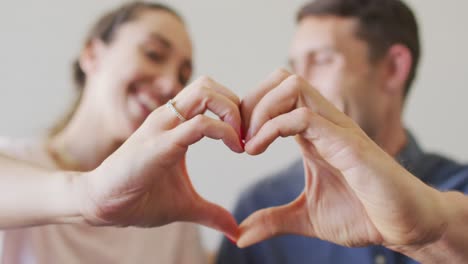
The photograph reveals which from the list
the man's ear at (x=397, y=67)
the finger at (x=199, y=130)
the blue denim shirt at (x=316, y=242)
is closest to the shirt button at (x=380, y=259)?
the blue denim shirt at (x=316, y=242)

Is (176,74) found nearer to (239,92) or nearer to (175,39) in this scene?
(175,39)

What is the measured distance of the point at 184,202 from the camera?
26.4 inches

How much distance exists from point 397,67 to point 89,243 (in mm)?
894

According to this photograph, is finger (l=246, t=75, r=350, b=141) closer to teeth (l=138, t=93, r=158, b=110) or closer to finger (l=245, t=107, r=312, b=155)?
finger (l=245, t=107, r=312, b=155)

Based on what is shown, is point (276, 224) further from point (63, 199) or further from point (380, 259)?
point (380, 259)

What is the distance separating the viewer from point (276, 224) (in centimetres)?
71

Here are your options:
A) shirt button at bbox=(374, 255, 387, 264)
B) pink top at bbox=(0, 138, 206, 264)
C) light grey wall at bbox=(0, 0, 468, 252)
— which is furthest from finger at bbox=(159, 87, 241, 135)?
light grey wall at bbox=(0, 0, 468, 252)

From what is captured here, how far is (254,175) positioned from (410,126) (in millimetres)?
468

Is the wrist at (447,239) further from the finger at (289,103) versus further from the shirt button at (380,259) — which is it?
the shirt button at (380,259)

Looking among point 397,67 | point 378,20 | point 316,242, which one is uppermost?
point 378,20

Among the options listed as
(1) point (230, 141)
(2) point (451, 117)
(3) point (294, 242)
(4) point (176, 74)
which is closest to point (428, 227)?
(1) point (230, 141)

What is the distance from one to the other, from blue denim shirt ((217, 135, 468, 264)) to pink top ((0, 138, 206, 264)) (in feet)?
0.33

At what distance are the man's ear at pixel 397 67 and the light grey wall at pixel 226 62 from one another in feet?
0.43

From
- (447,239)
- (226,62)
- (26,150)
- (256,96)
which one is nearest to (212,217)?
(256,96)
